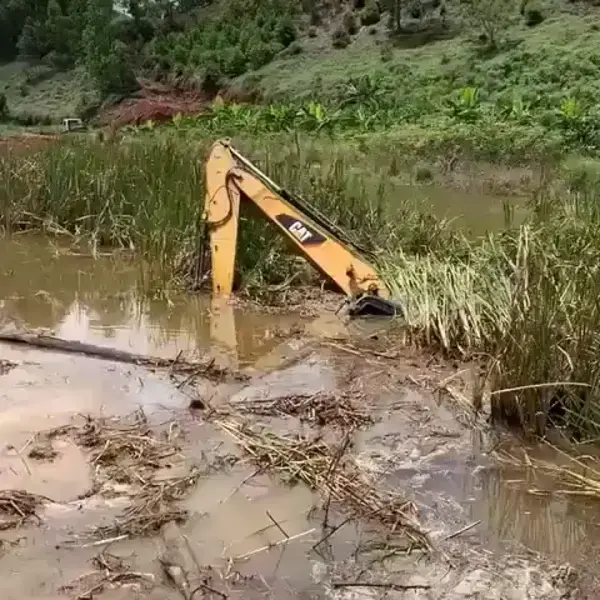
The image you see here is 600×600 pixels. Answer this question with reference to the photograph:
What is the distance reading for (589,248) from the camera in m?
5.25

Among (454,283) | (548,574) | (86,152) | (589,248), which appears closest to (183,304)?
(454,283)

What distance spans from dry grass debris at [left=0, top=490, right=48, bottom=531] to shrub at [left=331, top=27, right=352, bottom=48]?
1094 inches

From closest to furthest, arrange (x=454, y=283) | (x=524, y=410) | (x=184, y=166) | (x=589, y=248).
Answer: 1. (x=524, y=410)
2. (x=589, y=248)
3. (x=454, y=283)
4. (x=184, y=166)

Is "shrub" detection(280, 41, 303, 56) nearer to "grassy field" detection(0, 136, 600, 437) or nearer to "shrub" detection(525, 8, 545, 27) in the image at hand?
"shrub" detection(525, 8, 545, 27)

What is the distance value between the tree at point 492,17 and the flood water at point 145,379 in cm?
1945

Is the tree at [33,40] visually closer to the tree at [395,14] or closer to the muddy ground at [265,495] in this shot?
the tree at [395,14]

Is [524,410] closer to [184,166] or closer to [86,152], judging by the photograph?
[184,166]

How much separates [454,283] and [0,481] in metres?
2.95

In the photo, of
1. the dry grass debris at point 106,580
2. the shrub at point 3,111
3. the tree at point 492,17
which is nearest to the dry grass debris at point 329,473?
the dry grass debris at point 106,580

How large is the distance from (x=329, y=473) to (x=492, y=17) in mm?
24186

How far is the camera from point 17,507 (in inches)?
135

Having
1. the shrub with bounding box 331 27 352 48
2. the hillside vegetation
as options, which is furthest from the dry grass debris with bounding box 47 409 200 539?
the shrub with bounding box 331 27 352 48

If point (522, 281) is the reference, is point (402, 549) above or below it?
below

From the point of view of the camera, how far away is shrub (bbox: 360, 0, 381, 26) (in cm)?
3081
